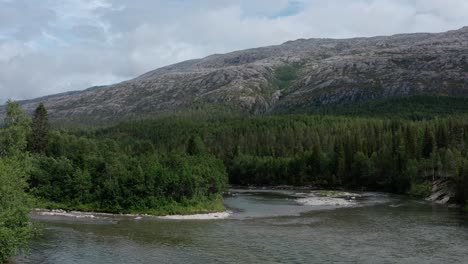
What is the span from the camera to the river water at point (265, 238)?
60.6 m

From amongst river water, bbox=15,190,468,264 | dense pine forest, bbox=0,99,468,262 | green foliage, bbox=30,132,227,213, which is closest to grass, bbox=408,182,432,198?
dense pine forest, bbox=0,99,468,262

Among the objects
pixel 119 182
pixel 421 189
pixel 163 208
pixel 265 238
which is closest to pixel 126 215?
pixel 163 208

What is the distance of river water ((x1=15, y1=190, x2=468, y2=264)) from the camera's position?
6062cm

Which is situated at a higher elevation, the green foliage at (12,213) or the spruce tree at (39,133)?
the spruce tree at (39,133)

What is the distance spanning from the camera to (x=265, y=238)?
72.9m

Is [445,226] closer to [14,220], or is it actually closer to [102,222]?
[102,222]

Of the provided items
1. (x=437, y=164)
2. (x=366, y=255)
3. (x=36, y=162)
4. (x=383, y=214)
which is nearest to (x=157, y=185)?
(x=36, y=162)

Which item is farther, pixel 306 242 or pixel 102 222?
pixel 102 222

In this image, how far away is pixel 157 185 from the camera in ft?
335

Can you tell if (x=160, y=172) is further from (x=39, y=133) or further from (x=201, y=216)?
(x=39, y=133)

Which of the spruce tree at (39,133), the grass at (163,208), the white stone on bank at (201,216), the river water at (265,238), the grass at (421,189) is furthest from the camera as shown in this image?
the grass at (421,189)

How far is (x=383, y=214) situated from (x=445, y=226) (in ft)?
55.5

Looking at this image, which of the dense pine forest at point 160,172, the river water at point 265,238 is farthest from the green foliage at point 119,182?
the river water at point 265,238

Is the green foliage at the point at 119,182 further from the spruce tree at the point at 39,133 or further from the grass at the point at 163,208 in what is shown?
the spruce tree at the point at 39,133
